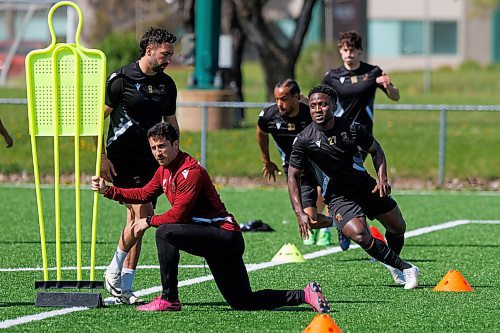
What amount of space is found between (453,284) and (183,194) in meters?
2.69

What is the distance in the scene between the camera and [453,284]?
10664mm

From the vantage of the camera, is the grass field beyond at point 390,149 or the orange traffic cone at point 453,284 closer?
the orange traffic cone at point 453,284

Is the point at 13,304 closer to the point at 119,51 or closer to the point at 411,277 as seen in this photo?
the point at 411,277

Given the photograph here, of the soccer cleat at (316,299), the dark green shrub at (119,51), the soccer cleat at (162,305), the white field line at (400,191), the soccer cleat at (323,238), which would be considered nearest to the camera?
the soccer cleat at (316,299)

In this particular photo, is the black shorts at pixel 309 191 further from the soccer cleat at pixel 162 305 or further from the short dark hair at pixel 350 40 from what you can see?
the soccer cleat at pixel 162 305

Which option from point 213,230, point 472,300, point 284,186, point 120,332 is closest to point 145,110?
point 213,230

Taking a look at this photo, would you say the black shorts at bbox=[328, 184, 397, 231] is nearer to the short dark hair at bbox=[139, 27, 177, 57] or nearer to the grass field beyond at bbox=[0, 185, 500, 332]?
the grass field beyond at bbox=[0, 185, 500, 332]

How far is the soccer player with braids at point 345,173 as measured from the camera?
10.5 meters

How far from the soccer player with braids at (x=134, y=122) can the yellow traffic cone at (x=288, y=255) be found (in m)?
2.56

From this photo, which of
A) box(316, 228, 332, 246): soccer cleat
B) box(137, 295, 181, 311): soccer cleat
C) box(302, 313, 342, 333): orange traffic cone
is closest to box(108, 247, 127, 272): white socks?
box(137, 295, 181, 311): soccer cleat

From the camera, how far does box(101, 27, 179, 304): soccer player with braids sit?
9.89 metres

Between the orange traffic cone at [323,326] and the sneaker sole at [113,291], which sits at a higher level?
the orange traffic cone at [323,326]

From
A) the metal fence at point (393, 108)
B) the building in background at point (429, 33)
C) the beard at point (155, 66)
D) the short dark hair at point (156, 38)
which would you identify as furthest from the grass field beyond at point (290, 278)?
the building in background at point (429, 33)

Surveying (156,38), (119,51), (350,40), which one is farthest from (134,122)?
(119,51)
